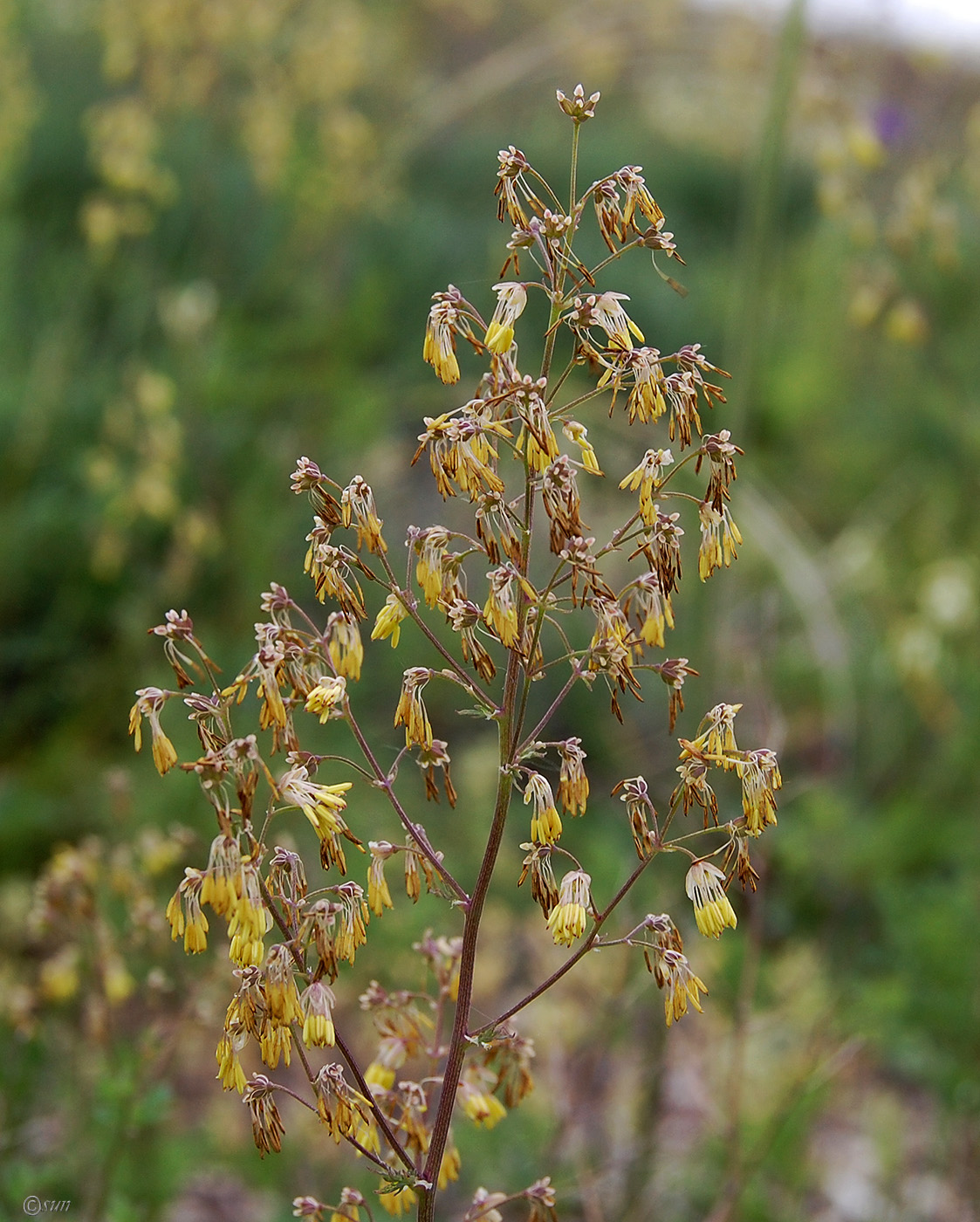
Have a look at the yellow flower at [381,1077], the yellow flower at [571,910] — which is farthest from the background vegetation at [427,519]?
the yellow flower at [571,910]

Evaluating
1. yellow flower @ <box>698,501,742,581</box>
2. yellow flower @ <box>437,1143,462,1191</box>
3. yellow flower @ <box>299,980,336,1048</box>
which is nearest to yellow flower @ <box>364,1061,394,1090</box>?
yellow flower @ <box>437,1143,462,1191</box>

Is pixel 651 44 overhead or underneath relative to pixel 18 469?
overhead

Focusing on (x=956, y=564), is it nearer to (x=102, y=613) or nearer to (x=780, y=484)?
(x=780, y=484)

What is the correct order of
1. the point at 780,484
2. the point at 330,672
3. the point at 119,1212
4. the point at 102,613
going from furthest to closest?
the point at 780,484 < the point at 102,613 < the point at 119,1212 < the point at 330,672

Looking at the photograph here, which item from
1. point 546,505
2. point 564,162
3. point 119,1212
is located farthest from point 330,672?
point 564,162

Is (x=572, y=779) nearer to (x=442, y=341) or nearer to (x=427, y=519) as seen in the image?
(x=442, y=341)

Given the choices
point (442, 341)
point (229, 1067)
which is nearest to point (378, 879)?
point (229, 1067)
